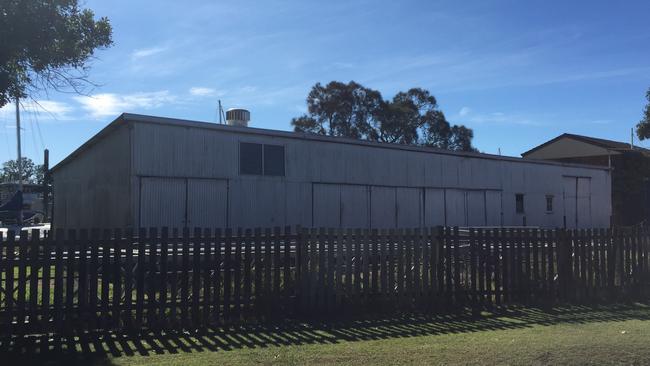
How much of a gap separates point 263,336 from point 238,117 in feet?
52.3

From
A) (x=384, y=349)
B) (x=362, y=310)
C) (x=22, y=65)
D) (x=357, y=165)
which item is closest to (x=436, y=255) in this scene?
(x=362, y=310)

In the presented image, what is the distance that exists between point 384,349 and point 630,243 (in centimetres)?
678

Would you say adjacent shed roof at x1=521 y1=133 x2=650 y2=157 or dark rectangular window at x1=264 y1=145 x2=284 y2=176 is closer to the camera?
dark rectangular window at x1=264 y1=145 x2=284 y2=176

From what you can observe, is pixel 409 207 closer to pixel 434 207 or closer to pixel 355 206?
pixel 434 207

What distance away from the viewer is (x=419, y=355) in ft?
20.6

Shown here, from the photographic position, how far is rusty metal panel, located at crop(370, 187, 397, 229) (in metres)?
23.5

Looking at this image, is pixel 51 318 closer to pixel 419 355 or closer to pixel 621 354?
pixel 419 355

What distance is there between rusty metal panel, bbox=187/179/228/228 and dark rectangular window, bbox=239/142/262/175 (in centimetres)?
95

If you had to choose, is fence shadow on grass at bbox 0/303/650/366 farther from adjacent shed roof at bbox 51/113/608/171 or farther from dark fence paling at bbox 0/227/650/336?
adjacent shed roof at bbox 51/113/608/171

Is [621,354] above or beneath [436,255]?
beneath

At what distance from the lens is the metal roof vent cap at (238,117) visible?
2212 centimetres

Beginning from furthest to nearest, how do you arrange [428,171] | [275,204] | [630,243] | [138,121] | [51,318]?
1. [428,171]
2. [275,204]
3. [138,121]
4. [630,243]
5. [51,318]

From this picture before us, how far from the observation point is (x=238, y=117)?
73.0 ft

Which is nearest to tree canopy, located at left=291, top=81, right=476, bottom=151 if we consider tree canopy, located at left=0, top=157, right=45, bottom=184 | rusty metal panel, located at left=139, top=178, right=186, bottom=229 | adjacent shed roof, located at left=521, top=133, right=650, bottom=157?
adjacent shed roof, located at left=521, top=133, right=650, bottom=157
